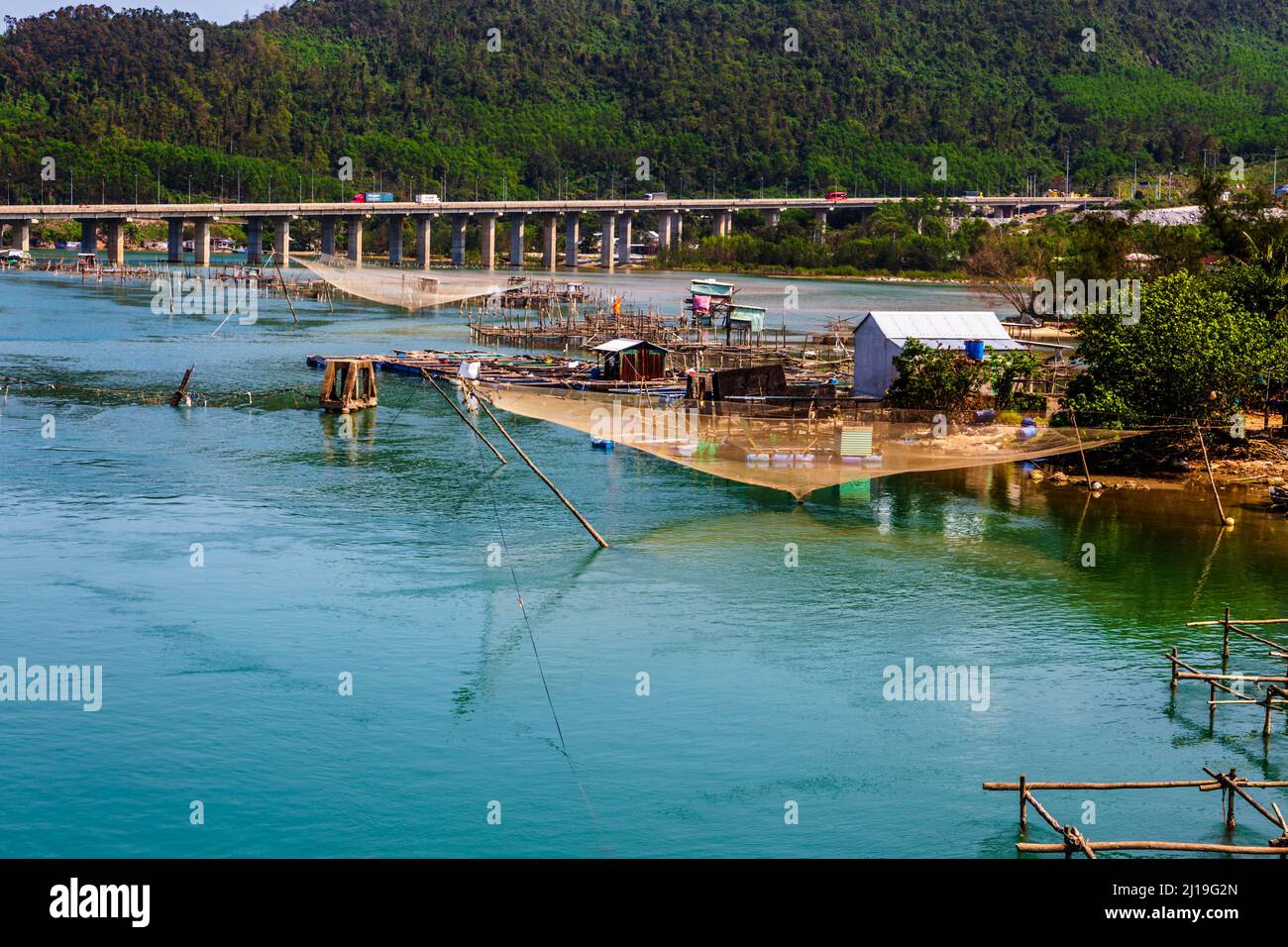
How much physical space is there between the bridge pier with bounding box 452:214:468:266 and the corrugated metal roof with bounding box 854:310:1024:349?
292ft

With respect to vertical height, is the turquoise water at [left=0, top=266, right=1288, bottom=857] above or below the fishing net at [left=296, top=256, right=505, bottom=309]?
below

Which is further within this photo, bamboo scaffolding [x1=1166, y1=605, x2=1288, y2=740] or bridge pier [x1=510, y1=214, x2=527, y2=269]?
bridge pier [x1=510, y1=214, x2=527, y2=269]

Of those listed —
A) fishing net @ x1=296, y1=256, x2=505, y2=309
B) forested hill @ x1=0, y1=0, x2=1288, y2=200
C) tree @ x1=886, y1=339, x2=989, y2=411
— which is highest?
forested hill @ x1=0, y1=0, x2=1288, y2=200

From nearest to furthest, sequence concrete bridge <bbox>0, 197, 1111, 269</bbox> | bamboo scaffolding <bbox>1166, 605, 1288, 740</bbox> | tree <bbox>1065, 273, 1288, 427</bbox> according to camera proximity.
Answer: bamboo scaffolding <bbox>1166, 605, 1288, 740</bbox>, tree <bbox>1065, 273, 1288, 427</bbox>, concrete bridge <bbox>0, 197, 1111, 269</bbox>

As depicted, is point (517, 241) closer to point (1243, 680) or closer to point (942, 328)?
point (942, 328)

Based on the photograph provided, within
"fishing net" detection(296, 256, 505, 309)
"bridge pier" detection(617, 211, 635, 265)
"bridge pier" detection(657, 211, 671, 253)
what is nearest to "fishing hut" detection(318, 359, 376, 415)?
"fishing net" detection(296, 256, 505, 309)

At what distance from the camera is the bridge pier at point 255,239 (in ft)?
348

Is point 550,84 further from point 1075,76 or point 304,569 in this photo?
point 304,569

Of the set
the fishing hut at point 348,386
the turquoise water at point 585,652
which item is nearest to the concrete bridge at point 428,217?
the fishing hut at point 348,386

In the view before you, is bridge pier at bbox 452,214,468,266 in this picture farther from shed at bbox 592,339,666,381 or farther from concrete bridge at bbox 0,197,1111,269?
shed at bbox 592,339,666,381

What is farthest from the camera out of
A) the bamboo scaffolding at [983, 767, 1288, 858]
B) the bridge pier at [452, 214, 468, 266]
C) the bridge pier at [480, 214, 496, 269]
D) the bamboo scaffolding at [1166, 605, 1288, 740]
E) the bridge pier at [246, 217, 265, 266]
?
the bridge pier at [452, 214, 468, 266]

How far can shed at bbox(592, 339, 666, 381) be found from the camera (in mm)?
41781

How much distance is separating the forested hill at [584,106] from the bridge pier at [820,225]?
94.3ft
